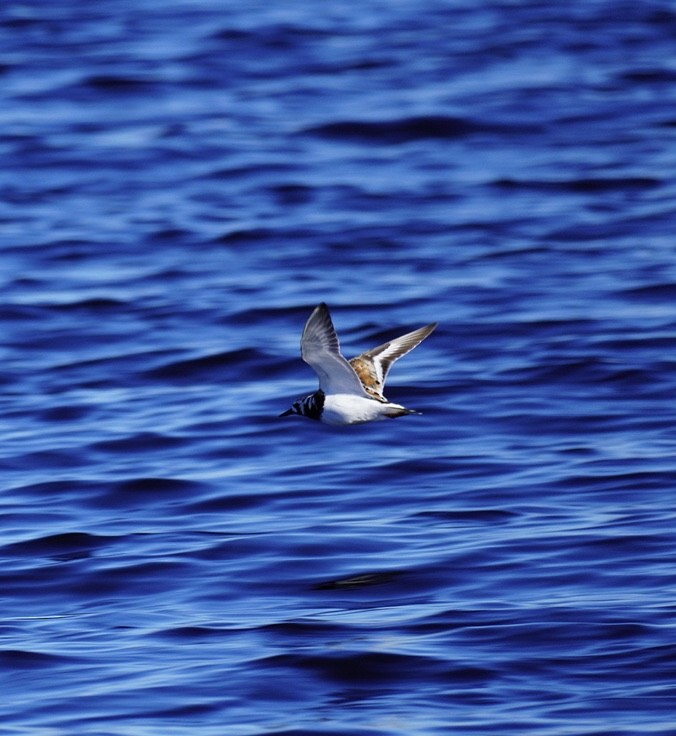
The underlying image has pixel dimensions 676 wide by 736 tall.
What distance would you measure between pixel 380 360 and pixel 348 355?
10.6ft

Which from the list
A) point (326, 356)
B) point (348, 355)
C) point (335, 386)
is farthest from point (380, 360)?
point (348, 355)

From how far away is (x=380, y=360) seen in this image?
402 inches

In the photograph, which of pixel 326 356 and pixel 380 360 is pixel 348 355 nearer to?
pixel 380 360

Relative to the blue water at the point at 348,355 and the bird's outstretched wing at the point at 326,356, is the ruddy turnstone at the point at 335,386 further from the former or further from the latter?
the blue water at the point at 348,355

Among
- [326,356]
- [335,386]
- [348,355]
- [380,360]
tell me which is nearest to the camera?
[326,356]

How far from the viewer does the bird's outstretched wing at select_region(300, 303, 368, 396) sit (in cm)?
852

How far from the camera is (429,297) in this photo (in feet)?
49.1

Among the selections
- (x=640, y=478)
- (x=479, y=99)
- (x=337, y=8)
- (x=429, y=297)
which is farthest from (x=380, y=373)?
(x=337, y=8)

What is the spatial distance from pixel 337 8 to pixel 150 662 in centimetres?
2135

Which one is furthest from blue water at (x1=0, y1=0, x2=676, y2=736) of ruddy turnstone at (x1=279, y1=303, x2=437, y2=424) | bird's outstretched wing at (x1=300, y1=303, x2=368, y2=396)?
bird's outstretched wing at (x1=300, y1=303, x2=368, y2=396)

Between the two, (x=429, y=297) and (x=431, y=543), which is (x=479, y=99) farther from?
(x=431, y=543)

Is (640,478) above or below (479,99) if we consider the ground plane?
below

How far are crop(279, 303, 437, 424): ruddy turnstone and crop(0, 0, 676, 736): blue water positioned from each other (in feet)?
2.74

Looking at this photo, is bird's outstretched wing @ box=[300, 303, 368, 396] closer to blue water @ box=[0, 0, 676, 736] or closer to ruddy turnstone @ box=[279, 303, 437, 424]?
ruddy turnstone @ box=[279, 303, 437, 424]
